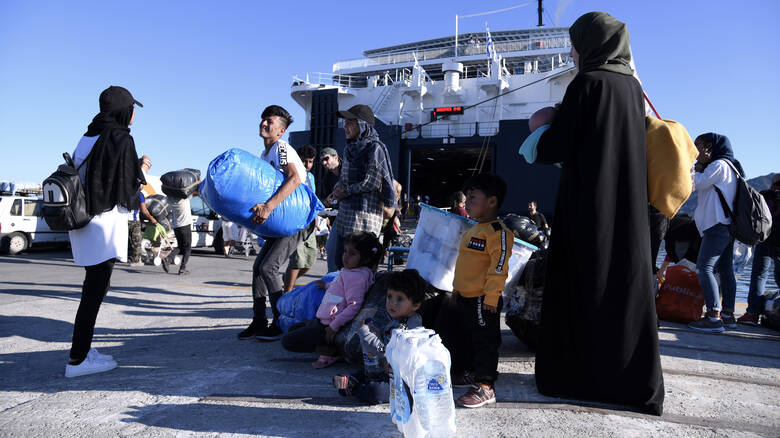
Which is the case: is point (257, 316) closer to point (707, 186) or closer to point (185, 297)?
point (185, 297)

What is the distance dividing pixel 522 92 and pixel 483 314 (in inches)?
840

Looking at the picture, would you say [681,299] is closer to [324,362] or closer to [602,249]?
[602,249]

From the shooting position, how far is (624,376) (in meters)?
2.12

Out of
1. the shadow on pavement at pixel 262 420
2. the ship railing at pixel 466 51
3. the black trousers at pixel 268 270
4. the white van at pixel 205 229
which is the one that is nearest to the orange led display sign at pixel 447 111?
the ship railing at pixel 466 51

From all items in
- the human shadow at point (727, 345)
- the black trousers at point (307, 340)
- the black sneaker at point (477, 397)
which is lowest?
the human shadow at point (727, 345)

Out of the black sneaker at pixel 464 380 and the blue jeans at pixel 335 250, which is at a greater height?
the blue jeans at pixel 335 250

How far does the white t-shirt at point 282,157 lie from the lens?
335 cm

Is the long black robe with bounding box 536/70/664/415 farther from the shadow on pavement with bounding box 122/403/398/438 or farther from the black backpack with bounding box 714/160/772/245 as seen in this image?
the black backpack with bounding box 714/160/772/245

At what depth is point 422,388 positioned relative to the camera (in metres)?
1.73

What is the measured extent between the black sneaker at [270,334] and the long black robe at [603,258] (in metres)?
1.97

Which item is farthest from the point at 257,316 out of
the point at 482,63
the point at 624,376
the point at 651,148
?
the point at 482,63

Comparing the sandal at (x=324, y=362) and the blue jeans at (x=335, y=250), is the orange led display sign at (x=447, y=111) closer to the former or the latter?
the blue jeans at (x=335, y=250)

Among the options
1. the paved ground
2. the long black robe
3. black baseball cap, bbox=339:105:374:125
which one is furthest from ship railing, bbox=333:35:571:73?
the long black robe

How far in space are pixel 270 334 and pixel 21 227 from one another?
1118 centimetres
